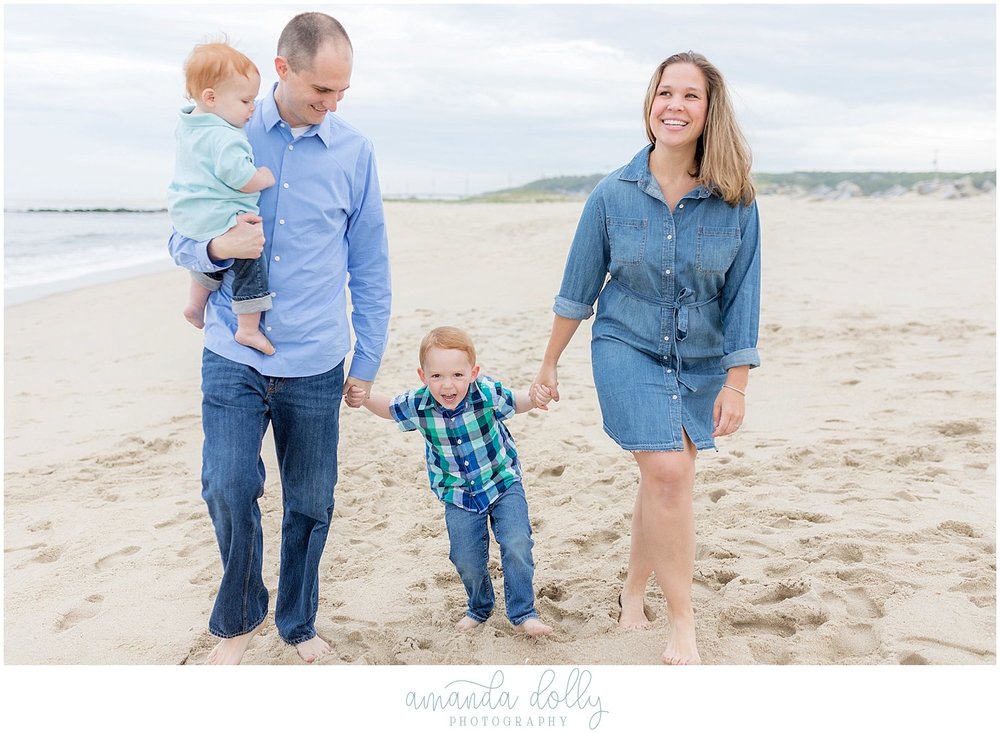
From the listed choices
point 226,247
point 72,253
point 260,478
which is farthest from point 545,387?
point 72,253

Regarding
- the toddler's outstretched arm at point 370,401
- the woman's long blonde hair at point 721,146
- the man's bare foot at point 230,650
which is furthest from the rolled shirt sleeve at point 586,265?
the man's bare foot at point 230,650

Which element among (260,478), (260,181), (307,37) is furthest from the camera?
(260,478)

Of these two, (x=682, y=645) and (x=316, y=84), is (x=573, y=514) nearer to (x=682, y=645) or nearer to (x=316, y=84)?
(x=682, y=645)

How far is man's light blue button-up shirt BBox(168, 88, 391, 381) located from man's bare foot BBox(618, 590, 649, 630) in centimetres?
142

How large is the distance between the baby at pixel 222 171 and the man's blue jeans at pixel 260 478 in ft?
0.57

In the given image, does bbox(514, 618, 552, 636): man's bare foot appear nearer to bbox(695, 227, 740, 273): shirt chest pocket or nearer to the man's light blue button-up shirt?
the man's light blue button-up shirt

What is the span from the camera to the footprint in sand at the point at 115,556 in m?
4.17

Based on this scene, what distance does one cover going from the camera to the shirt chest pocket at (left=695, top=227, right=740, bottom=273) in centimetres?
318

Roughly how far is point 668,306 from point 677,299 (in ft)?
0.13

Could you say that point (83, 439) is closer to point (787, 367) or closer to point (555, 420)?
point (555, 420)

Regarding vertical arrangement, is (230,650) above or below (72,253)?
below

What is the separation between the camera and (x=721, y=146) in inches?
124

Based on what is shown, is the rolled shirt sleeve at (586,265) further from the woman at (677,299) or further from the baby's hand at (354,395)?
the baby's hand at (354,395)

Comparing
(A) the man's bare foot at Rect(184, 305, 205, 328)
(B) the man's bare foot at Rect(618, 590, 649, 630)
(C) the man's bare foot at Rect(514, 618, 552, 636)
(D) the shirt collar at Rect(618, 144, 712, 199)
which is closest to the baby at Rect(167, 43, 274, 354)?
(A) the man's bare foot at Rect(184, 305, 205, 328)
